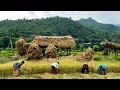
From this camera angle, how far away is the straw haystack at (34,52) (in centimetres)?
995

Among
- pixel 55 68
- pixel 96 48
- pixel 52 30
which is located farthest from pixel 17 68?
pixel 96 48

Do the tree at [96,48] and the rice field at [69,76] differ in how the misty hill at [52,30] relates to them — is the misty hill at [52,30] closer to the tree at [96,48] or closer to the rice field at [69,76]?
the tree at [96,48]

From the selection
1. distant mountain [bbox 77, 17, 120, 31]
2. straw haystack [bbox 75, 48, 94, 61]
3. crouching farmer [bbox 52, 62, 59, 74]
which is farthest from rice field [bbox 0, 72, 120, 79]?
distant mountain [bbox 77, 17, 120, 31]

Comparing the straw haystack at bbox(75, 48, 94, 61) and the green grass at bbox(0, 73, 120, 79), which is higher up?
the straw haystack at bbox(75, 48, 94, 61)

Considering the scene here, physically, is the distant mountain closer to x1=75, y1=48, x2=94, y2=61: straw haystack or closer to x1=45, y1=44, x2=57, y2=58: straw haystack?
x1=75, y1=48, x2=94, y2=61: straw haystack

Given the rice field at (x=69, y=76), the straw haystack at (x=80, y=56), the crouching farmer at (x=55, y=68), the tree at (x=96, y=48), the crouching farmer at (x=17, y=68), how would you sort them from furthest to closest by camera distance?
the tree at (x=96, y=48), the straw haystack at (x=80, y=56), the crouching farmer at (x=55, y=68), the crouching farmer at (x=17, y=68), the rice field at (x=69, y=76)

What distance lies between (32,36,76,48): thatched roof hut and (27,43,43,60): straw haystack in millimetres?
233

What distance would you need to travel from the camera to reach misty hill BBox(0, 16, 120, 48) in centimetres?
1022

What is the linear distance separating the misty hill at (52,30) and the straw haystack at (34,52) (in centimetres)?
35

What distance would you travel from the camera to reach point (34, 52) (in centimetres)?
998

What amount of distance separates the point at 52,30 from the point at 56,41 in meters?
0.41

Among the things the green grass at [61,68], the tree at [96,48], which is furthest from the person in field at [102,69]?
the tree at [96,48]
